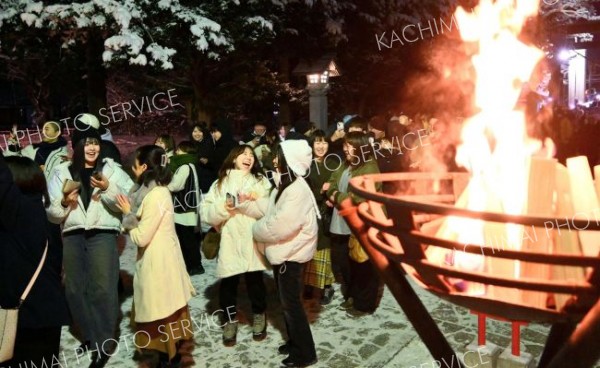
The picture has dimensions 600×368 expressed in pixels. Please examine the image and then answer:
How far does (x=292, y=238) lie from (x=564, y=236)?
313cm

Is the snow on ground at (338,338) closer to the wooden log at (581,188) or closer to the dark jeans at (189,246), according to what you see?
the dark jeans at (189,246)

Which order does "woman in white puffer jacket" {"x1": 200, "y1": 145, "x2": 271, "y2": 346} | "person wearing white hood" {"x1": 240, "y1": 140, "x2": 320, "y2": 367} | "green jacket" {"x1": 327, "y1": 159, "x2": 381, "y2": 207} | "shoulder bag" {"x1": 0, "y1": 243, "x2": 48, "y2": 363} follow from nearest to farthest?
"shoulder bag" {"x1": 0, "y1": 243, "x2": 48, "y2": 363} < "person wearing white hood" {"x1": 240, "y1": 140, "x2": 320, "y2": 367} < "woman in white puffer jacket" {"x1": 200, "y1": 145, "x2": 271, "y2": 346} < "green jacket" {"x1": 327, "y1": 159, "x2": 381, "y2": 207}

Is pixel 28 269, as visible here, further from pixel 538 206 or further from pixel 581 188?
pixel 581 188

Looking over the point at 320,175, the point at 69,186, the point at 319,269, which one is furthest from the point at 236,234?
the point at 320,175

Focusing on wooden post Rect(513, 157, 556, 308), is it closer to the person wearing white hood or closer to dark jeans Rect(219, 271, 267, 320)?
the person wearing white hood

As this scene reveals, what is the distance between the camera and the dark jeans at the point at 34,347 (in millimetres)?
3135

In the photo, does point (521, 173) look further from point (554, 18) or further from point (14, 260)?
point (554, 18)

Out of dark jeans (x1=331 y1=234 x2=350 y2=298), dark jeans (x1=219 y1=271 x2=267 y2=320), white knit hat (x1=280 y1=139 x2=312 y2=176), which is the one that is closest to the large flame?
white knit hat (x1=280 y1=139 x2=312 y2=176)

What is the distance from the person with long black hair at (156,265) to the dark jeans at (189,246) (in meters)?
2.56

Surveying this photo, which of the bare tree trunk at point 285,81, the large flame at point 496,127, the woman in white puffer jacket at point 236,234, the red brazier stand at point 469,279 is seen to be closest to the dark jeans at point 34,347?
the woman in white puffer jacket at point 236,234

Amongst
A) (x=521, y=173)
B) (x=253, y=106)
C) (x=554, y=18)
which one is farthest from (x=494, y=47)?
(x=554, y=18)

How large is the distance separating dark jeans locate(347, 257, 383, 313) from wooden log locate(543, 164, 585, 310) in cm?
401

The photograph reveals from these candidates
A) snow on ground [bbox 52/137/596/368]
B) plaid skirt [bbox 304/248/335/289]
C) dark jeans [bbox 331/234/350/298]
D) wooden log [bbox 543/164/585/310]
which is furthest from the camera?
dark jeans [bbox 331/234/350/298]

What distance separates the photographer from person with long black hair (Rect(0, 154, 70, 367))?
2.94 metres
